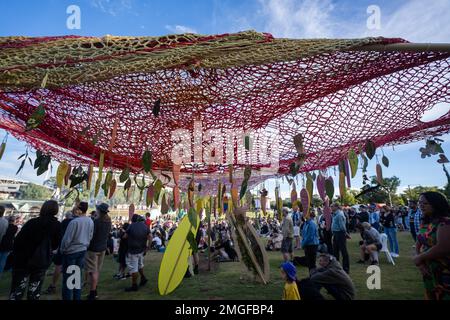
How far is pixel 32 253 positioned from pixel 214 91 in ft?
Result: 7.73

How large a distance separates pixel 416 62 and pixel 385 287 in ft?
12.1

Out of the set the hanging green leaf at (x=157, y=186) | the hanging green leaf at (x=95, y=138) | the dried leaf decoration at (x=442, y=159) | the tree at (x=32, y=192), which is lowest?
the hanging green leaf at (x=157, y=186)

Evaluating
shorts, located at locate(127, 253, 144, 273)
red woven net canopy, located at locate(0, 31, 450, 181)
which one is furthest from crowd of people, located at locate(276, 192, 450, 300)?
shorts, located at locate(127, 253, 144, 273)

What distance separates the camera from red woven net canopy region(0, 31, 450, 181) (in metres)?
1.41

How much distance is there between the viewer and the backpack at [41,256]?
7.88ft

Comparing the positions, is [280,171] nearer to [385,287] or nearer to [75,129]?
[385,287]

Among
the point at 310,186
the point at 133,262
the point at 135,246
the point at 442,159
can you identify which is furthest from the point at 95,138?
the point at 442,159

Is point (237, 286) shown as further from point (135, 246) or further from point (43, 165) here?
point (43, 165)

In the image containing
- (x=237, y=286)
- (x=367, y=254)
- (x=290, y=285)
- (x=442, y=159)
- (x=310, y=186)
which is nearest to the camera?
(x=442, y=159)

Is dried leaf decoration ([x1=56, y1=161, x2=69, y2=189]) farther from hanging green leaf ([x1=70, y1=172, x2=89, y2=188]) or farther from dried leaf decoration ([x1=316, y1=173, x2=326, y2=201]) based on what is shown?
dried leaf decoration ([x1=316, y1=173, x2=326, y2=201])

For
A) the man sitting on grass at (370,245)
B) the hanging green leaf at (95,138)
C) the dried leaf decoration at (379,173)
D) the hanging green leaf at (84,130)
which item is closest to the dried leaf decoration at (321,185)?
the dried leaf decoration at (379,173)

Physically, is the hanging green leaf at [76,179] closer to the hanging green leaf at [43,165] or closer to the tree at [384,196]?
the hanging green leaf at [43,165]

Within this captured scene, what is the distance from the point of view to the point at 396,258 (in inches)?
243

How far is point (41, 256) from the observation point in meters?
2.44
